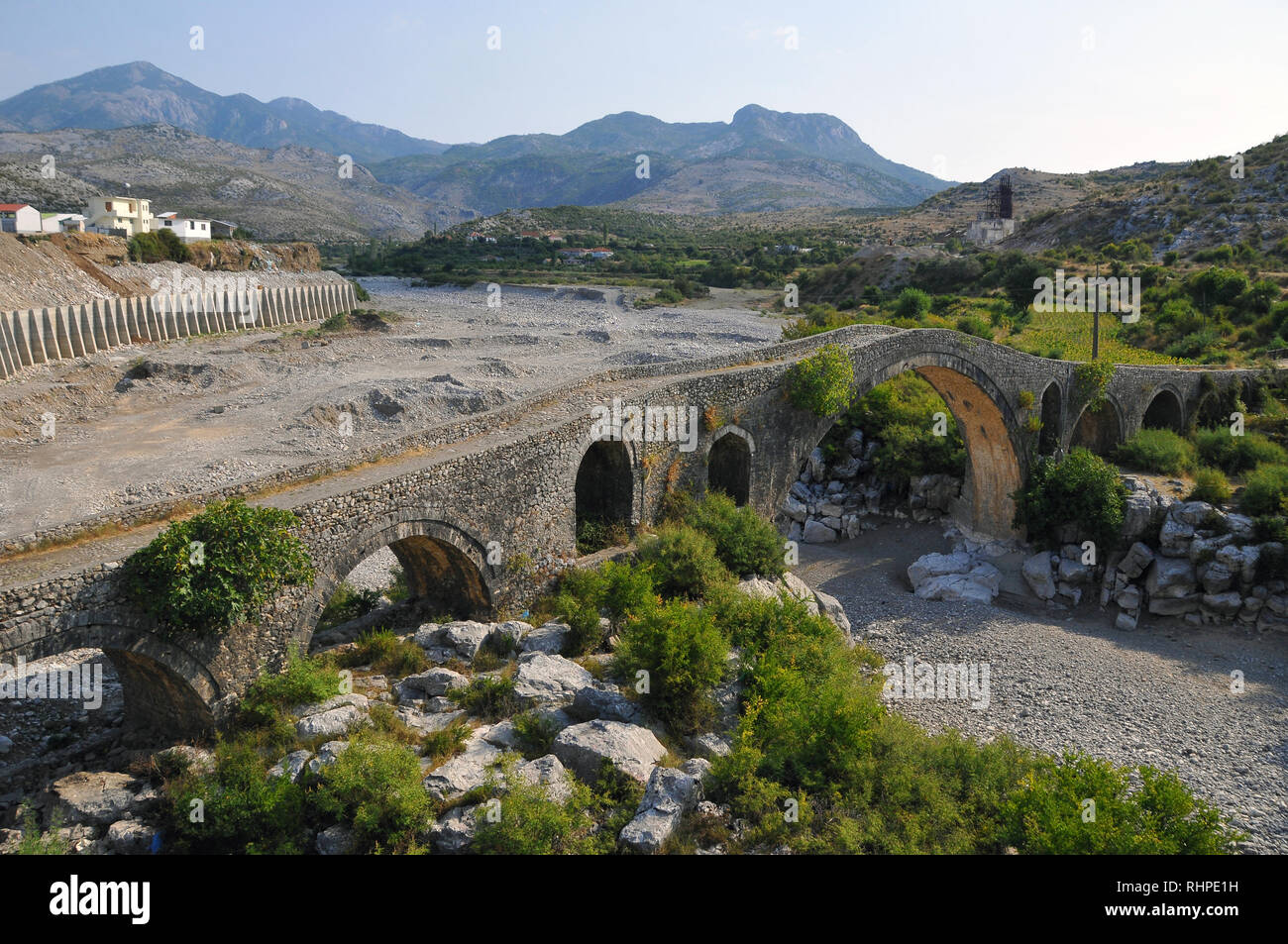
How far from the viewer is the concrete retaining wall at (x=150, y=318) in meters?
30.7

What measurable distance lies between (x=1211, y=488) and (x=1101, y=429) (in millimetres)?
6747

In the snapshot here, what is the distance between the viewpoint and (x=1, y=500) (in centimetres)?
2005

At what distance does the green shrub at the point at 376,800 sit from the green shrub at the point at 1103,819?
7213mm

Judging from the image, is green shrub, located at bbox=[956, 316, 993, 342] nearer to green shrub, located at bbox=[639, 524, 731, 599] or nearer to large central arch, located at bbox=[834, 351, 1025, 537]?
large central arch, located at bbox=[834, 351, 1025, 537]

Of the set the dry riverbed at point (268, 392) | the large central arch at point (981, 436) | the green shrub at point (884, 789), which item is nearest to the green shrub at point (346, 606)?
the dry riverbed at point (268, 392)

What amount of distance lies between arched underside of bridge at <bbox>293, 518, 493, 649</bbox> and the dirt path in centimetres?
940

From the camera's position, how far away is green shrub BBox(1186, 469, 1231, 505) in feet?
82.0

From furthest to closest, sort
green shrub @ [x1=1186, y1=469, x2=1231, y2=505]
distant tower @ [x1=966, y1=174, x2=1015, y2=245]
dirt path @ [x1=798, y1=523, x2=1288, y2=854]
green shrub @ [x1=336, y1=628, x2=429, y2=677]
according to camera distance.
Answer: distant tower @ [x1=966, y1=174, x2=1015, y2=245]
green shrub @ [x1=1186, y1=469, x2=1231, y2=505]
dirt path @ [x1=798, y1=523, x2=1288, y2=854]
green shrub @ [x1=336, y1=628, x2=429, y2=677]

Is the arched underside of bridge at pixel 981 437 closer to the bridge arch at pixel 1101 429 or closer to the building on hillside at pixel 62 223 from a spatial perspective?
the bridge arch at pixel 1101 429

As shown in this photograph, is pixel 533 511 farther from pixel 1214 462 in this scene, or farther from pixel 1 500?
pixel 1214 462

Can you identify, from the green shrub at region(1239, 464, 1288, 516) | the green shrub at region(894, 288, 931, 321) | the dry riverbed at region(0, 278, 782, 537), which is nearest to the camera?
the dry riverbed at region(0, 278, 782, 537)

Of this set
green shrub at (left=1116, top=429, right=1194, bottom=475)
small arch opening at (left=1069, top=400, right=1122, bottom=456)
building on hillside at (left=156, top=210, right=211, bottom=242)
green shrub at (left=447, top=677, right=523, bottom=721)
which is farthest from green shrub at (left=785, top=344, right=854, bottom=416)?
building on hillside at (left=156, top=210, right=211, bottom=242)

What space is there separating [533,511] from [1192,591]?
1936 centimetres

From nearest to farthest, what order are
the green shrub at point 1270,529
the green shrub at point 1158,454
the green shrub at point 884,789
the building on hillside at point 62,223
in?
the green shrub at point 884,789
the green shrub at point 1270,529
the green shrub at point 1158,454
the building on hillside at point 62,223
